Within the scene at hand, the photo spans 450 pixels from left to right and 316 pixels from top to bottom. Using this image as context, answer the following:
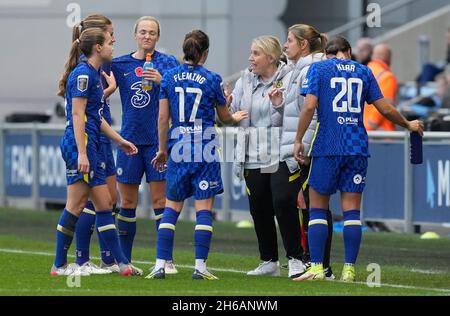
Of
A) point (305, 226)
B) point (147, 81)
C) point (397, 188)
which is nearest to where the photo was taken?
point (147, 81)

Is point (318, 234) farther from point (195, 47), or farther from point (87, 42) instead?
point (87, 42)

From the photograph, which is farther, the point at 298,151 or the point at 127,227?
the point at 127,227

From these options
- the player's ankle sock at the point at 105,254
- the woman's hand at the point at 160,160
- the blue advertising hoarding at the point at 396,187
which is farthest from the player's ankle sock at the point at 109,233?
the blue advertising hoarding at the point at 396,187

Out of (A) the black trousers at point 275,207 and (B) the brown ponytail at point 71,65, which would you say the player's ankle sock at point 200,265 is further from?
(B) the brown ponytail at point 71,65

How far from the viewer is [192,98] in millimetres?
11625

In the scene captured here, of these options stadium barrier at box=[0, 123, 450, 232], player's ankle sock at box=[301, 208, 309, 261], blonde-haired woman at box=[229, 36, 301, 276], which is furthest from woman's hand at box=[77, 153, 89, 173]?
stadium barrier at box=[0, 123, 450, 232]

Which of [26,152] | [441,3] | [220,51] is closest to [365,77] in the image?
[26,152]

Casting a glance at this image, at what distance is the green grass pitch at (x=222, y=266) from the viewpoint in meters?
10.9

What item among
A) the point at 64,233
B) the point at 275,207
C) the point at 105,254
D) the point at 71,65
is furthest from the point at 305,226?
the point at 71,65

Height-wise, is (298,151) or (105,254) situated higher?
Answer: (298,151)

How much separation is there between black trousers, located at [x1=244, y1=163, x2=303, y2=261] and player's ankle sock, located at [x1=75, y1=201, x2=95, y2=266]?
1.38 metres

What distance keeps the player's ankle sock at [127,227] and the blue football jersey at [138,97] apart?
2.09 feet

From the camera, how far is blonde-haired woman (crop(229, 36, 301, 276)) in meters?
12.3

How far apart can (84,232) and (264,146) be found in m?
1.69
